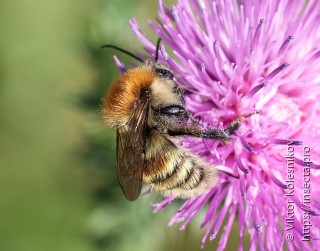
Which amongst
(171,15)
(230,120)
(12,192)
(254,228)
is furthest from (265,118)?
(12,192)

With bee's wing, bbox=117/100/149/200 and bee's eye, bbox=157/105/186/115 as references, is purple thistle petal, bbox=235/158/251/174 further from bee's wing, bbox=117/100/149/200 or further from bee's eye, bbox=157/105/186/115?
bee's wing, bbox=117/100/149/200

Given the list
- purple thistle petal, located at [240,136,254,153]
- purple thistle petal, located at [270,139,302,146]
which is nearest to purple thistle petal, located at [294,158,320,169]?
purple thistle petal, located at [270,139,302,146]

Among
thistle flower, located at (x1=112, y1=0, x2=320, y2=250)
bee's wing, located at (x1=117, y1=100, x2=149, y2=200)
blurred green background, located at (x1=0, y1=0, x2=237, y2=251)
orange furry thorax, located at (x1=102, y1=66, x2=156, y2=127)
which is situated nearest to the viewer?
bee's wing, located at (x1=117, y1=100, x2=149, y2=200)

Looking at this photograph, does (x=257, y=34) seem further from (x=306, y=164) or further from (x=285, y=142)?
(x=306, y=164)

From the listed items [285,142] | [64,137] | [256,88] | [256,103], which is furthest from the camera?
[64,137]

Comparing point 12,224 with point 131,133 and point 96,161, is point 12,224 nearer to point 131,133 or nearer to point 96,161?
point 96,161

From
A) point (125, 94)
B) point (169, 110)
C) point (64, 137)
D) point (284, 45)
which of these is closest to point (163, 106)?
point (169, 110)

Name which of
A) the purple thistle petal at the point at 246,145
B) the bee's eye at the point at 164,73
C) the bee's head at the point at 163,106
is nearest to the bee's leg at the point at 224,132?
the purple thistle petal at the point at 246,145
